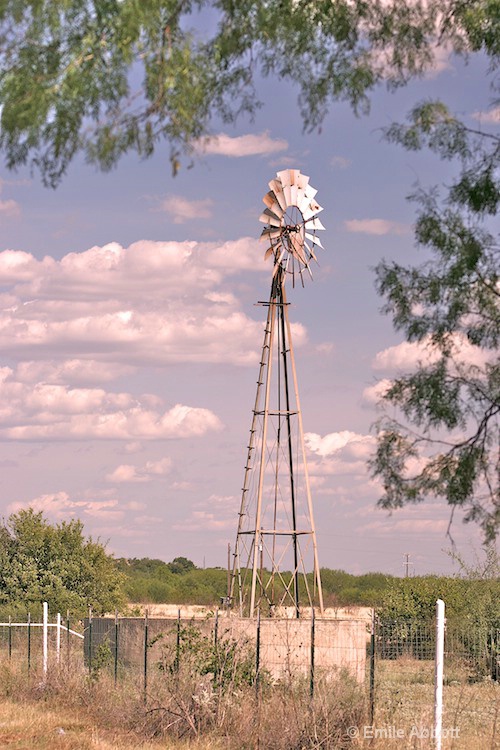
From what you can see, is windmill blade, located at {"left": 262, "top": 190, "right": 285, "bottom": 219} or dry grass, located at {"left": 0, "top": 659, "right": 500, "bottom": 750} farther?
windmill blade, located at {"left": 262, "top": 190, "right": 285, "bottom": 219}

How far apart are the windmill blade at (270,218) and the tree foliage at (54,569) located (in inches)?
881

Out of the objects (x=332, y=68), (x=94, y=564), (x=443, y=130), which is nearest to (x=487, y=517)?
(x=443, y=130)

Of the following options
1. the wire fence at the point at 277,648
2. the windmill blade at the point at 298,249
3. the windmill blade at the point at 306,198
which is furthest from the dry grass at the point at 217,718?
the windmill blade at the point at 306,198

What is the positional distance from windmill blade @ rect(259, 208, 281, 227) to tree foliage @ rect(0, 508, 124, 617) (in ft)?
73.4

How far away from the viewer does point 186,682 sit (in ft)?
58.6

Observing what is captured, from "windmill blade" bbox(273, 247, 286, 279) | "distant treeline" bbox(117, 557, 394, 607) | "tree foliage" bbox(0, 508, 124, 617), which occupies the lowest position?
"distant treeline" bbox(117, 557, 394, 607)

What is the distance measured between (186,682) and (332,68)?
1063cm

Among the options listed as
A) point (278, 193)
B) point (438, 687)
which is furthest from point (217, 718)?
point (278, 193)

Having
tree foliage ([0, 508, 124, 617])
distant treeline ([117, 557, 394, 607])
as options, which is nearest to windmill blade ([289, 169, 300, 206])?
tree foliage ([0, 508, 124, 617])

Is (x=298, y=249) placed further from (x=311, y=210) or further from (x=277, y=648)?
(x=277, y=648)

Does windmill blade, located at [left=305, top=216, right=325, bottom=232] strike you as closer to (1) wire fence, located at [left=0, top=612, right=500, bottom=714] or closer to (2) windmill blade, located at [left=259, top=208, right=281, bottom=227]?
(2) windmill blade, located at [left=259, top=208, right=281, bottom=227]

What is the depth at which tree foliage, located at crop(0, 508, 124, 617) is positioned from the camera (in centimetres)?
4597

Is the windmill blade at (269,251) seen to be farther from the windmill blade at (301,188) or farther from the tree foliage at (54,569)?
the tree foliage at (54,569)

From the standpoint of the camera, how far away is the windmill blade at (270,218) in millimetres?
29062
